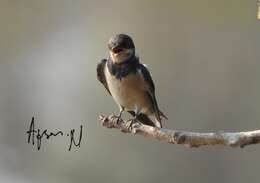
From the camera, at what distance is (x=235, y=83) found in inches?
100

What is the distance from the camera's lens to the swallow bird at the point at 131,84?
1.50m

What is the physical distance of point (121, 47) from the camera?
139cm

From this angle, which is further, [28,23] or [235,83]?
[28,23]

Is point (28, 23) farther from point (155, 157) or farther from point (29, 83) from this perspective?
point (155, 157)

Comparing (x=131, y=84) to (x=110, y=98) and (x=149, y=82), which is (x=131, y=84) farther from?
(x=110, y=98)

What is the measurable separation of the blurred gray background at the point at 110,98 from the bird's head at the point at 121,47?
3.48 feet

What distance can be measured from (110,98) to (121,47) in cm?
122

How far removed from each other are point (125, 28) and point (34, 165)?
708 mm

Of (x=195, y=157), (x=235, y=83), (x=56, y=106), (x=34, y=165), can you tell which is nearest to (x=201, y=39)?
(x=235, y=83)

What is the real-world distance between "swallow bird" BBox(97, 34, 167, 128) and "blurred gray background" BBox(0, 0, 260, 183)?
3.01 ft

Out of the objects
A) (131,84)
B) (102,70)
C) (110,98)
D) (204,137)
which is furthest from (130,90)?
(110,98)

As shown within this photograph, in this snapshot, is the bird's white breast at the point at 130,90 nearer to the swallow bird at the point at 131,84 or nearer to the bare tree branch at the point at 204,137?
the swallow bird at the point at 131,84

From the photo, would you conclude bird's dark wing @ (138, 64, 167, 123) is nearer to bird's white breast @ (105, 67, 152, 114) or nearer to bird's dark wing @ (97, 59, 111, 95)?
bird's white breast @ (105, 67, 152, 114)

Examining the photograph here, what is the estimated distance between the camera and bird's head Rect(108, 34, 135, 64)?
138 cm
